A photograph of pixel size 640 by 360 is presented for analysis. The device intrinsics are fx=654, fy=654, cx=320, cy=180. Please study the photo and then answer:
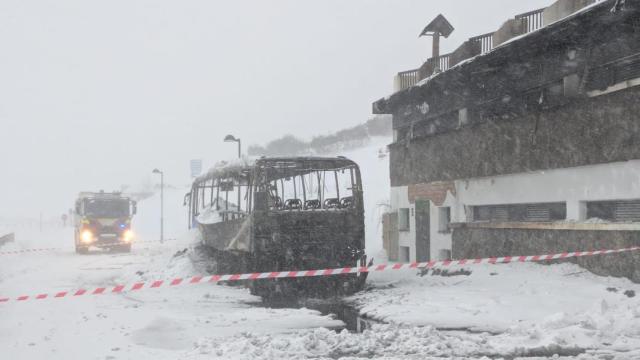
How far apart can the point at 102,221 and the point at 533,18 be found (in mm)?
21422

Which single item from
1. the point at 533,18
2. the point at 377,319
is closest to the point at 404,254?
the point at 533,18

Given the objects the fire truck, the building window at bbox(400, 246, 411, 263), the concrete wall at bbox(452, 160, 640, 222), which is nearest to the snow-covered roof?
the concrete wall at bbox(452, 160, 640, 222)

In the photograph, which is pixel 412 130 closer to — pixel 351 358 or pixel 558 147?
pixel 558 147

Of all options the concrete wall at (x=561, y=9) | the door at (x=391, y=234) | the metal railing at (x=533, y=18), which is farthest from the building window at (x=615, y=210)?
the door at (x=391, y=234)

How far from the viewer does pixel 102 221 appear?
30141 mm

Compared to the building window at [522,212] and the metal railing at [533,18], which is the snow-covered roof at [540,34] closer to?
the metal railing at [533,18]

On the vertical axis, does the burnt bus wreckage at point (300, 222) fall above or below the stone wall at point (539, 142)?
below

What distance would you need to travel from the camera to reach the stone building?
41.0 ft

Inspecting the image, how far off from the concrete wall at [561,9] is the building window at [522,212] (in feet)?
13.9

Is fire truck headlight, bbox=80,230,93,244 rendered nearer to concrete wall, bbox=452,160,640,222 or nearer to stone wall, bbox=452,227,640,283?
stone wall, bbox=452,227,640,283

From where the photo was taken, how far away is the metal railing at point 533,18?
16.3 metres

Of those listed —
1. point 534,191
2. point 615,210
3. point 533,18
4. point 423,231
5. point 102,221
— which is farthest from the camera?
point 102,221

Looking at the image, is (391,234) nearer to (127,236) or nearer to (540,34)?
(540,34)

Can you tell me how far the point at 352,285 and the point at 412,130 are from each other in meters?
9.25
